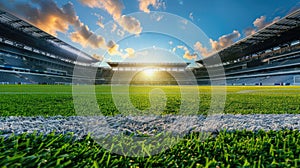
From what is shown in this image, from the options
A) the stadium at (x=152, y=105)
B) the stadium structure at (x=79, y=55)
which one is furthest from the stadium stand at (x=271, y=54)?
the stadium at (x=152, y=105)

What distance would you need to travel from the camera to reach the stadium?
1.24 m

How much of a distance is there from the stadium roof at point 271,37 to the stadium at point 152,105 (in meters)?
0.18

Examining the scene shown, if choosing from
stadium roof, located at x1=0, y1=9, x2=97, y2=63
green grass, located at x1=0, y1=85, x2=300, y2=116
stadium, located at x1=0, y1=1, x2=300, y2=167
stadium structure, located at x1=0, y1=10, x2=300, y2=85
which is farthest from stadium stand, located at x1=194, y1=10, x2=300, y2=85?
stadium roof, located at x1=0, y1=9, x2=97, y2=63

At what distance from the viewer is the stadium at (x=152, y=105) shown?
1.24 meters

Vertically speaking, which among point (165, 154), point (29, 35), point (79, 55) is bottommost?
point (165, 154)

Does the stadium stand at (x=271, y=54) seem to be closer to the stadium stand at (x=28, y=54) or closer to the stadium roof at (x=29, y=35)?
the stadium roof at (x=29, y=35)

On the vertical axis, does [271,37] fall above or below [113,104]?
above

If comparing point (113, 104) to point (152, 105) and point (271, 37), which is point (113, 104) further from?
point (271, 37)

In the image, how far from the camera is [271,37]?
1497 inches

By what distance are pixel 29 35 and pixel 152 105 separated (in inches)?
1557

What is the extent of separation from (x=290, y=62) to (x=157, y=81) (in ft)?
117

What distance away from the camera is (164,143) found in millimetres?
1523

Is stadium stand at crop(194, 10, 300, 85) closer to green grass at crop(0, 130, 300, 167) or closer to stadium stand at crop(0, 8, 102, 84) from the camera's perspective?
green grass at crop(0, 130, 300, 167)

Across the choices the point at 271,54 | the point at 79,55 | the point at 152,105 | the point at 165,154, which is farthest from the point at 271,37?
the point at 79,55
